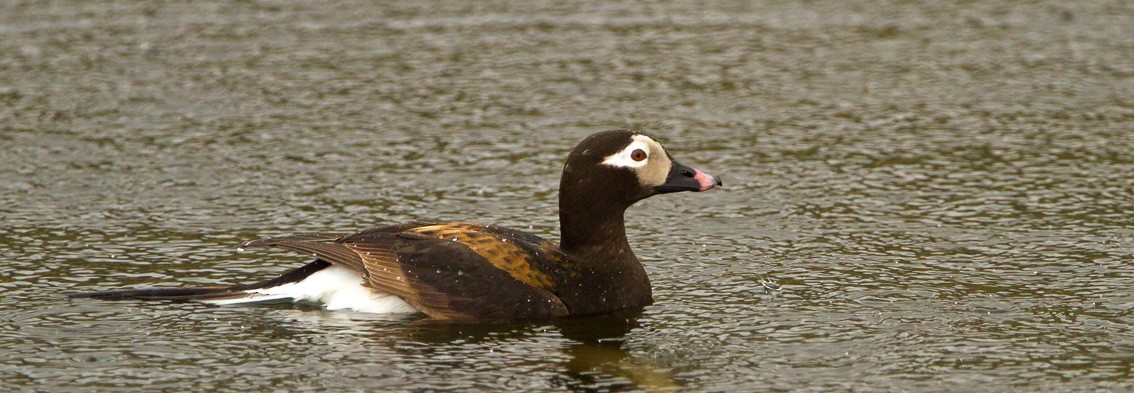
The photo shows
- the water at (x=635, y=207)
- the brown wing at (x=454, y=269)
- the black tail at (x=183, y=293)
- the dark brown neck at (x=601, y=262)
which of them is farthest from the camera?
the black tail at (x=183, y=293)

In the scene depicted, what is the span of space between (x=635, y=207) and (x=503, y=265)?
2.39 metres

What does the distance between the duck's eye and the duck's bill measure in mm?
187

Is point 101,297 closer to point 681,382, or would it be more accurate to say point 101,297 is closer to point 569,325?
point 569,325

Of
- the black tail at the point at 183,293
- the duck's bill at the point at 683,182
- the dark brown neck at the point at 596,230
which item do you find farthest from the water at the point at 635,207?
the duck's bill at the point at 683,182

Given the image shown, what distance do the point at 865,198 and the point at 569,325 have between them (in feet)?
9.74

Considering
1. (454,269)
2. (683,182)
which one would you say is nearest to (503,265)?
(454,269)

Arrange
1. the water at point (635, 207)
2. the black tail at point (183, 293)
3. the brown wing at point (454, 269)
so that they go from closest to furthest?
the water at point (635, 207), the brown wing at point (454, 269), the black tail at point (183, 293)

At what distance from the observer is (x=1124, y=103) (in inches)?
475

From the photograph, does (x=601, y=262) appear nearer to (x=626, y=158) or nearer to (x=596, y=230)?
(x=596, y=230)

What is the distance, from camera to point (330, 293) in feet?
26.7

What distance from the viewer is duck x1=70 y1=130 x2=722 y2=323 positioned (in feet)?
25.6

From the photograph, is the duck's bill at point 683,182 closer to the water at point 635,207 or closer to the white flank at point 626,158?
the white flank at point 626,158

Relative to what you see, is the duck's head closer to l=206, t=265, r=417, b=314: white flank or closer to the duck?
the duck

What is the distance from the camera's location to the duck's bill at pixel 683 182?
814 centimetres
